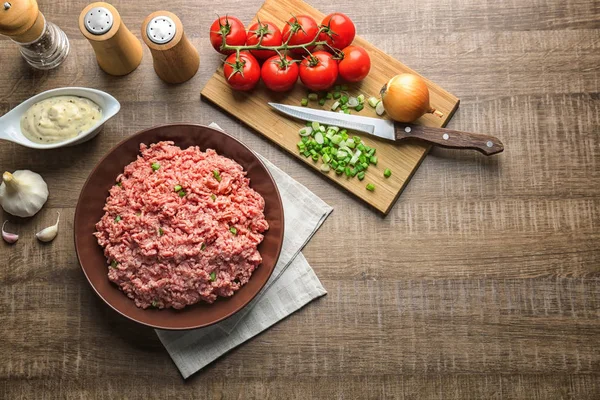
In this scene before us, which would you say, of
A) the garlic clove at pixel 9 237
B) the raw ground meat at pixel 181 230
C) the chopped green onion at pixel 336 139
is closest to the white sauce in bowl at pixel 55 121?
the raw ground meat at pixel 181 230

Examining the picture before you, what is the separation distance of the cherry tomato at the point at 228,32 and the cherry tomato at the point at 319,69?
278 mm

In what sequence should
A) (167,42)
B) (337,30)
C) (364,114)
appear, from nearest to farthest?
(167,42), (337,30), (364,114)

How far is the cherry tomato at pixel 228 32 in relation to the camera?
237 cm

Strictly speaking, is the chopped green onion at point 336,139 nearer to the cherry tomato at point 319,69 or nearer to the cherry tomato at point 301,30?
the cherry tomato at point 319,69

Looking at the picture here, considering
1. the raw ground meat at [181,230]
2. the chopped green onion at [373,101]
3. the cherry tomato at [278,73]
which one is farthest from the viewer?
the chopped green onion at [373,101]

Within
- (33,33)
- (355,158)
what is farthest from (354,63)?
(33,33)

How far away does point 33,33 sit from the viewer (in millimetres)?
2330

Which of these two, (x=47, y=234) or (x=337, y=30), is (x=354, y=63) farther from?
(x=47, y=234)

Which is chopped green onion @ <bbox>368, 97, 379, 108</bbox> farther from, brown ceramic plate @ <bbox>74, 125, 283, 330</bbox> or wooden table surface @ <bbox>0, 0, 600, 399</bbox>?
brown ceramic plate @ <bbox>74, 125, 283, 330</bbox>

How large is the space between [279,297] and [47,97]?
1.24 metres

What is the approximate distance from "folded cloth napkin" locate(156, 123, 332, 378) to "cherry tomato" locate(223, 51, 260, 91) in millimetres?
390

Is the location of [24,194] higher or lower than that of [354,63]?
lower

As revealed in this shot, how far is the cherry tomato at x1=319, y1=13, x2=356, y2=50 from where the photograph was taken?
2373mm

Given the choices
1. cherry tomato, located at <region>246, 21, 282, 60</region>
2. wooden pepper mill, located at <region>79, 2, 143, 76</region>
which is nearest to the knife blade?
cherry tomato, located at <region>246, 21, 282, 60</region>
